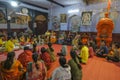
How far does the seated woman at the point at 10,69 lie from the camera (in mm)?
2682

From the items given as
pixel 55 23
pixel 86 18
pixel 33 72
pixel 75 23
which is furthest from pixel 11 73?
pixel 55 23

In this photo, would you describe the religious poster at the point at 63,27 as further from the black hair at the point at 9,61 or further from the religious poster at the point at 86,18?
Result: the black hair at the point at 9,61

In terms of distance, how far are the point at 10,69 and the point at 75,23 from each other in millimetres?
8651

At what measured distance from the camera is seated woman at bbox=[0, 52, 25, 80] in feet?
8.80

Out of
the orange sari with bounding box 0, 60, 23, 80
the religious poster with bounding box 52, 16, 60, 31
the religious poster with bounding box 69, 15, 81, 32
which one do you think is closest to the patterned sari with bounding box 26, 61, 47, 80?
the orange sari with bounding box 0, 60, 23, 80

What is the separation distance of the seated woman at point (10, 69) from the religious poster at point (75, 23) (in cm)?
804

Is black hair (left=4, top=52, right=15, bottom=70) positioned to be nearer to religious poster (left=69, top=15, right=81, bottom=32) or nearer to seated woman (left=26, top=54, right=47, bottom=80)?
seated woman (left=26, top=54, right=47, bottom=80)

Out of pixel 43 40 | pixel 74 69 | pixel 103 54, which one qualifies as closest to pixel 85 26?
pixel 43 40

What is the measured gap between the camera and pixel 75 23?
428 inches

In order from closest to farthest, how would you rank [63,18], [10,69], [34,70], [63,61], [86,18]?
[63,61] → [34,70] → [10,69] → [86,18] → [63,18]

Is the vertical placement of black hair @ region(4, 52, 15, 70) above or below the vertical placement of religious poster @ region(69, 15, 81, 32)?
below

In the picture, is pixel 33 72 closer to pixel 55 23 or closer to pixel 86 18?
pixel 86 18

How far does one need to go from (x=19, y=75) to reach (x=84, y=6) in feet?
27.6

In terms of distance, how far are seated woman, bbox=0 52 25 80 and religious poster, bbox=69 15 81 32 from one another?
8042 millimetres
